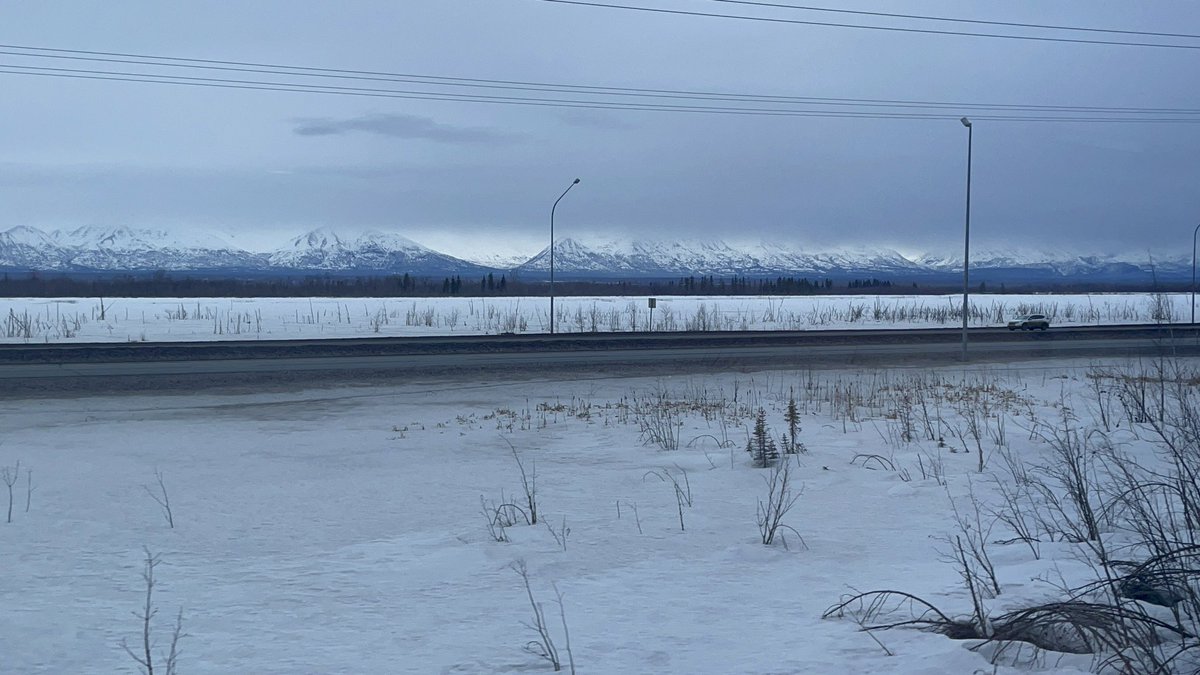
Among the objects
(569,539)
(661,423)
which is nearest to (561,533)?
(569,539)

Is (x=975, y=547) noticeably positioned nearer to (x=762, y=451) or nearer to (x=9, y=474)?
(x=762, y=451)

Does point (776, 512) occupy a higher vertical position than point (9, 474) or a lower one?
higher

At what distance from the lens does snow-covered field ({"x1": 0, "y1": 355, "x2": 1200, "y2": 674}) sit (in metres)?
5.90

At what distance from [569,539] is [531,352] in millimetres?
21637

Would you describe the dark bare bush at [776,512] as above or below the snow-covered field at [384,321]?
above

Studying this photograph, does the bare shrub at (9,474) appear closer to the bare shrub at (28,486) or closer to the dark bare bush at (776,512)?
the bare shrub at (28,486)

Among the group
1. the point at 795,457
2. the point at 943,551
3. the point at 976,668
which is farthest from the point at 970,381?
the point at 976,668

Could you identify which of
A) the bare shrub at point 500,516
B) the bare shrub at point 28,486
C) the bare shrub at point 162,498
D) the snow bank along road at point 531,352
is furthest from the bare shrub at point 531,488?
the snow bank along road at point 531,352

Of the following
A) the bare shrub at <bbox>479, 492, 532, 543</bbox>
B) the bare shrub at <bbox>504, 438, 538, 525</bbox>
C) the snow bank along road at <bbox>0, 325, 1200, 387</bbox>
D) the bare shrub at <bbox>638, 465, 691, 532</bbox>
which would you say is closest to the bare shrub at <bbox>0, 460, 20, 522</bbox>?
the bare shrub at <bbox>479, 492, 532, 543</bbox>

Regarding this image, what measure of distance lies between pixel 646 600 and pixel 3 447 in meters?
11.2

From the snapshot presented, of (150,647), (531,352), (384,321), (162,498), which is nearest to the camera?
(150,647)

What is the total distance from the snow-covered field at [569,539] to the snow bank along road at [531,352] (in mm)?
8996

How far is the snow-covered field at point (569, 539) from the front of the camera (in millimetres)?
5898

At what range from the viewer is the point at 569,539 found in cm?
859
